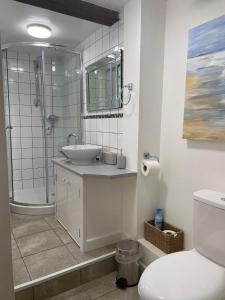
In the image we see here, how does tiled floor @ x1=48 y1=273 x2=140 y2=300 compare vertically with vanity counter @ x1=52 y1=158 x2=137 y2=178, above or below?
below

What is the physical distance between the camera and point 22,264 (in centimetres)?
173

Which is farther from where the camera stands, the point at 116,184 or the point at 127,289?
the point at 116,184

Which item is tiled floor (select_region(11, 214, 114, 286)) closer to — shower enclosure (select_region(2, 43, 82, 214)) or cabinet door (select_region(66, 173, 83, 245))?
cabinet door (select_region(66, 173, 83, 245))

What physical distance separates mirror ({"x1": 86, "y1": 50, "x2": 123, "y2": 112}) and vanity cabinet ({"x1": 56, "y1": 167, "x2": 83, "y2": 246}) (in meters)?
0.83

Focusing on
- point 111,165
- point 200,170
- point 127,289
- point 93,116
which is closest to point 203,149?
point 200,170

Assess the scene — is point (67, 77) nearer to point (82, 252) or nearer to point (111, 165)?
point (111, 165)

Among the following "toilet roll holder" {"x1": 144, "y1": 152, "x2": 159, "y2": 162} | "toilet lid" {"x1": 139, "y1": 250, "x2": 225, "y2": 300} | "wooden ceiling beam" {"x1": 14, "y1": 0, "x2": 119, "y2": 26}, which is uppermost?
"wooden ceiling beam" {"x1": 14, "y1": 0, "x2": 119, "y2": 26}

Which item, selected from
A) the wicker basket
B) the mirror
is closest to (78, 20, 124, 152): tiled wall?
the mirror

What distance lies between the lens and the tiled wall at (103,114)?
6.96 feet

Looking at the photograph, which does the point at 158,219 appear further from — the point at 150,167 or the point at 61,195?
the point at 61,195

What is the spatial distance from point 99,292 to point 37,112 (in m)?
2.60

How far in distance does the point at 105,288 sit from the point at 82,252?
342 mm

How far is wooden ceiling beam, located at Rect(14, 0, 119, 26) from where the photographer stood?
5.83 ft

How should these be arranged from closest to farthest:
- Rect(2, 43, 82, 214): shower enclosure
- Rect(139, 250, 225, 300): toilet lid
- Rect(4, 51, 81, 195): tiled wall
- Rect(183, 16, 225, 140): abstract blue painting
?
1. Rect(139, 250, 225, 300): toilet lid
2. Rect(183, 16, 225, 140): abstract blue painting
3. Rect(2, 43, 82, 214): shower enclosure
4. Rect(4, 51, 81, 195): tiled wall
